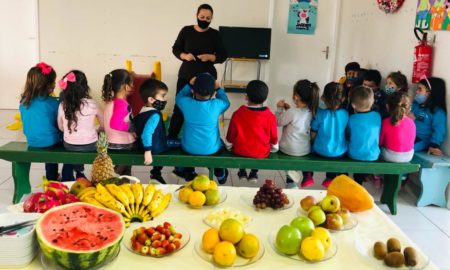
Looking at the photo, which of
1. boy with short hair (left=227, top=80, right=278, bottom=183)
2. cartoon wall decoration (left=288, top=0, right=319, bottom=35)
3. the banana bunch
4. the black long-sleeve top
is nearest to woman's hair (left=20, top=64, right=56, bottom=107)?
the black long-sleeve top

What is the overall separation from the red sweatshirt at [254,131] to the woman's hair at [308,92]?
30 centimetres

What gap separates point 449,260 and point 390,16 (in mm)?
2968

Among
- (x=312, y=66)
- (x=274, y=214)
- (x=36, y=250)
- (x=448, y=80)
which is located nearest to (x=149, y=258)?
(x=36, y=250)

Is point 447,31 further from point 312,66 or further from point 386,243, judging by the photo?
point 312,66

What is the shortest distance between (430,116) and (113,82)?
8.44ft

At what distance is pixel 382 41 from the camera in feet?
16.6

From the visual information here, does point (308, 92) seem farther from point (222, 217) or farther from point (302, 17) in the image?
point (302, 17)

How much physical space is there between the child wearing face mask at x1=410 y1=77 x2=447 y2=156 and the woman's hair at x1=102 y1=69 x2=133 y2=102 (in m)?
2.40

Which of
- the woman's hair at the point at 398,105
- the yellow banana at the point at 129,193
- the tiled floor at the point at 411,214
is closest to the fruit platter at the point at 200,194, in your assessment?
the yellow banana at the point at 129,193

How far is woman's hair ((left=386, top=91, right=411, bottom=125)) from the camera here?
11.2ft

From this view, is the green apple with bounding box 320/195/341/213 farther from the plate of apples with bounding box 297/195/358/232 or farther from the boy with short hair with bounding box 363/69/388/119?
the boy with short hair with bounding box 363/69/388/119

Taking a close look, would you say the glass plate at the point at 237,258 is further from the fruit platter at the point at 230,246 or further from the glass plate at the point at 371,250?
the glass plate at the point at 371,250

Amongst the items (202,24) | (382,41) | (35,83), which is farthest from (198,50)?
(382,41)

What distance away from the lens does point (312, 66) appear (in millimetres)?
6855
